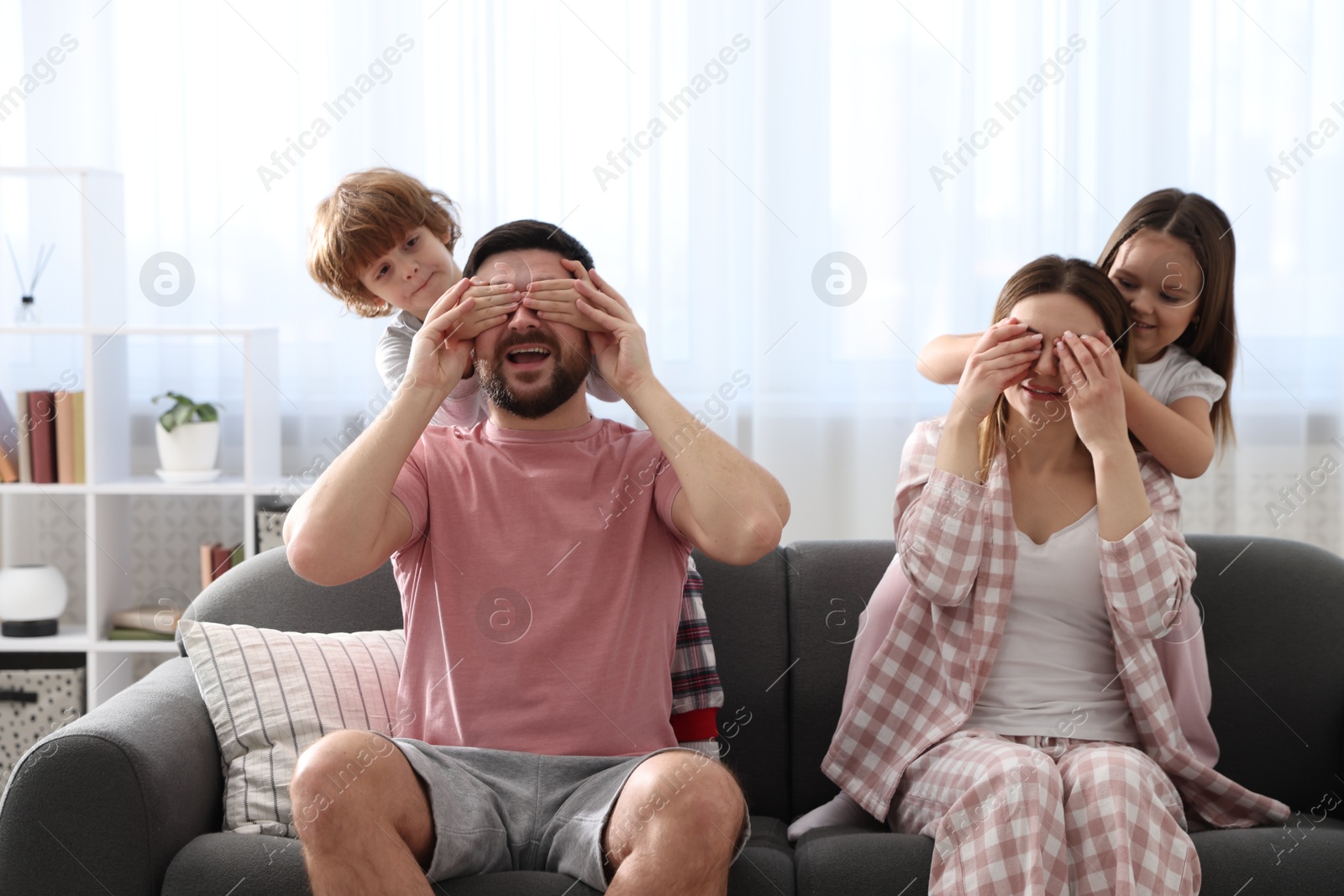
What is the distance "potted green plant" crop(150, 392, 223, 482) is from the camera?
2.85 m

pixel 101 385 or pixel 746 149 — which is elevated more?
pixel 746 149

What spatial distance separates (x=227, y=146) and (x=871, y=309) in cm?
179

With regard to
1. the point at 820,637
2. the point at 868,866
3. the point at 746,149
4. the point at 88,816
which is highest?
the point at 746,149

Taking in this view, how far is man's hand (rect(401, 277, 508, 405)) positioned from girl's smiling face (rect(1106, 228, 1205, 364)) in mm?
1043

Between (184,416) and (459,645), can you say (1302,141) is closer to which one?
(459,645)

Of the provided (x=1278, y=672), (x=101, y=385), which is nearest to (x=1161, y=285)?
(x=1278, y=672)

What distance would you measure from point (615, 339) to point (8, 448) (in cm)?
189

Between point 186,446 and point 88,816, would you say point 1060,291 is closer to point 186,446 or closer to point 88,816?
point 88,816

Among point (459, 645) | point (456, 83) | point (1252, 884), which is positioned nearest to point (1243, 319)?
point (1252, 884)

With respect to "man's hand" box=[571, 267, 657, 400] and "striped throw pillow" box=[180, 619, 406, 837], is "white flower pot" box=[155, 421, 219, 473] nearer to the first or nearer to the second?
"striped throw pillow" box=[180, 619, 406, 837]

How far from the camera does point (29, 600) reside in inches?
111

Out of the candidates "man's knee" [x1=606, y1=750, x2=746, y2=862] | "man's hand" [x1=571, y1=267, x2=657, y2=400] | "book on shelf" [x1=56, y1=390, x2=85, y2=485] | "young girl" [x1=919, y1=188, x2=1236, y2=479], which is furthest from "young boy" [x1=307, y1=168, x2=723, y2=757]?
"book on shelf" [x1=56, y1=390, x2=85, y2=485]

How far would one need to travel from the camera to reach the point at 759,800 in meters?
2.05

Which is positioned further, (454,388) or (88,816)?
(454,388)
